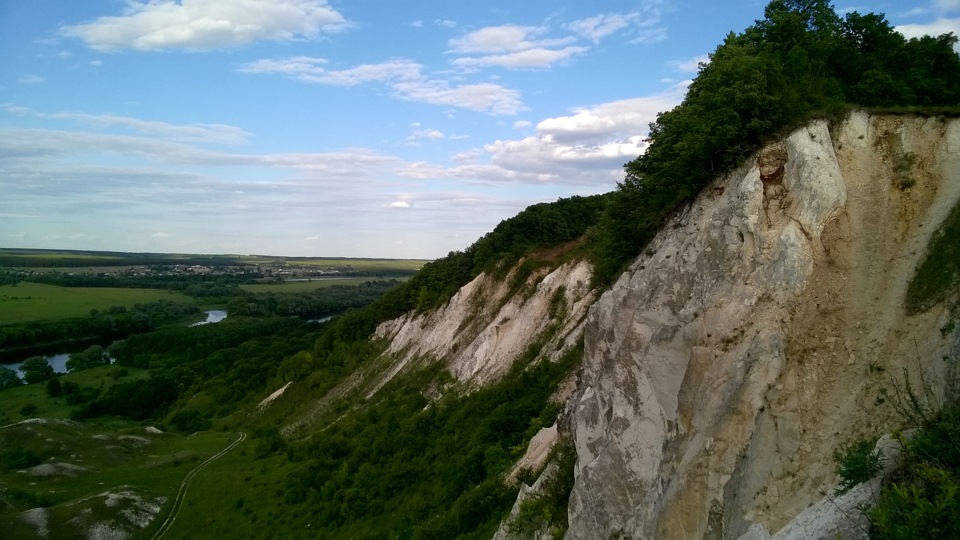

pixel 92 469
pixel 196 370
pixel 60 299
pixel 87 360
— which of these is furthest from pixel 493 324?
pixel 60 299

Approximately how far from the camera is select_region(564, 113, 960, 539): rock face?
938 cm

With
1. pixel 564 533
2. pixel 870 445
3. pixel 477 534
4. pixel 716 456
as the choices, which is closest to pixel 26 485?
pixel 477 534

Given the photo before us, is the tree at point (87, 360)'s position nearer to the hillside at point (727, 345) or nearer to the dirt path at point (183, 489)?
the dirt path at point (183, 489)

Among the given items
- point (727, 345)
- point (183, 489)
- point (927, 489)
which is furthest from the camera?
point (183, 489)

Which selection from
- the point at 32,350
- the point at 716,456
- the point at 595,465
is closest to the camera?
the point at 716,456

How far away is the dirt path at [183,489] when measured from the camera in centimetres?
2925

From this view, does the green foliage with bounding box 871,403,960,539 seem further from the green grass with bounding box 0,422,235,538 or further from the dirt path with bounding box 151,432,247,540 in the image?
the green grass with bounding box 0,422,235,538

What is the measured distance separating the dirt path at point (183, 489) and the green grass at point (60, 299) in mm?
95249

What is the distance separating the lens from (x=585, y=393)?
48.2 ft

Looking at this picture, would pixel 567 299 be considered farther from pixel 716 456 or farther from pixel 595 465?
pixel 716 456

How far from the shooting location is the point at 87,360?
8525 cm

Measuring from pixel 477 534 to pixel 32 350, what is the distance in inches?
4518

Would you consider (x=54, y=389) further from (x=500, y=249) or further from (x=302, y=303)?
(x=302, y=303)

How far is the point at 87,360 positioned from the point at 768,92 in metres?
100
